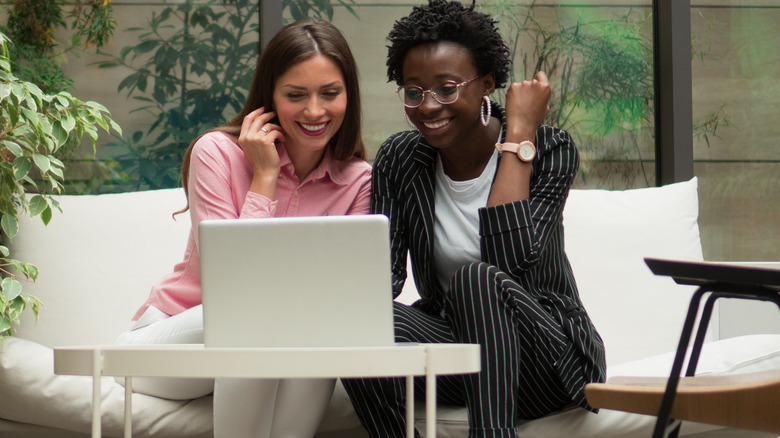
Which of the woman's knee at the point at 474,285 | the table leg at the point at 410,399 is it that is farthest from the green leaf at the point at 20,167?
the table leg at the point at 410,399

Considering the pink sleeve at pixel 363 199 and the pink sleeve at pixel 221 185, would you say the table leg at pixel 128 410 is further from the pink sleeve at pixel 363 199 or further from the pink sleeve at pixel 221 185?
the pink sleeve at pixel 363 199

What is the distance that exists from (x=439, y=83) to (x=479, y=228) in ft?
1.09

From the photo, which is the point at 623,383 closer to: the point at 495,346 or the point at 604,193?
the point at 495,346

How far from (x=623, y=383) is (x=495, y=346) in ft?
0.81

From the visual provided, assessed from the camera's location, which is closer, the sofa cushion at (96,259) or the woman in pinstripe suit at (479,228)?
the woman in pinstripe suit at (479,228)

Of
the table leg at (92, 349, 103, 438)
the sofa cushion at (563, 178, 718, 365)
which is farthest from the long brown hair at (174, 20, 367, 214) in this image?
the table leg at (92, 349, 103, 438)

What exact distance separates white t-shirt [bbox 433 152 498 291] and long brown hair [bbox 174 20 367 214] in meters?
0.30

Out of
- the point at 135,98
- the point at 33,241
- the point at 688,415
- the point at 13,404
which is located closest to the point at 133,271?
the point at 33,241

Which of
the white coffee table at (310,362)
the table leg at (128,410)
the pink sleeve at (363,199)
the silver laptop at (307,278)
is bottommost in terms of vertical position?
the table leg at (128,410)

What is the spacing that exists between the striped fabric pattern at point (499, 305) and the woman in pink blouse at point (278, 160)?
135 mm

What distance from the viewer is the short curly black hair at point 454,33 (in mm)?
1872

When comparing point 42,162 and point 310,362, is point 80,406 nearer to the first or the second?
point 42,162

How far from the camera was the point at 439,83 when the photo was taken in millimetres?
1843

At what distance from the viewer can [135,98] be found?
110 inches
